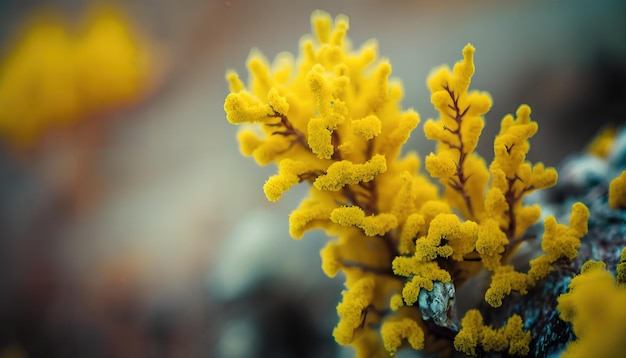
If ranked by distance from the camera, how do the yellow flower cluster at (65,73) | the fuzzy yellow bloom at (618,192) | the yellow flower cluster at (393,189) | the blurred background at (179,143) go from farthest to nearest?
the yellow flower cluster at (65,73)
the blurred background at (179,143)
the fuzzy yellow bloom at (618,192)
the yellow flower cluster at (393,189)

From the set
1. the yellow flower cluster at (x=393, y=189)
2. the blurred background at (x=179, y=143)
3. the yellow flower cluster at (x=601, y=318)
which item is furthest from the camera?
the blurred background at (x=179, y=143)

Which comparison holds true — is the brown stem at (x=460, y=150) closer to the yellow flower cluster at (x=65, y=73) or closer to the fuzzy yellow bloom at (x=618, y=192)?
the fuzzy yellow bloom at (x=618, y=192)

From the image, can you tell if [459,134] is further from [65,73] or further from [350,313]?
[65,73]

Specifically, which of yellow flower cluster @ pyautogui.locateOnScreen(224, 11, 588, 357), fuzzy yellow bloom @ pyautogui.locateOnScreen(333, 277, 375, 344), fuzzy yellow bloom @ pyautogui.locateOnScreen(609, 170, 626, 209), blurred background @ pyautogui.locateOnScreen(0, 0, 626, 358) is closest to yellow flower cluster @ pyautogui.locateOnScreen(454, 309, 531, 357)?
yellow flower cluster @ pyautogui.locateOnScreen(224, 11, 588, 357)

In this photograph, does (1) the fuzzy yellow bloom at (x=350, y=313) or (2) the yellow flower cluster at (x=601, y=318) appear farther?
(1) the fuzzy yellow bloom at (x=350, y=313)

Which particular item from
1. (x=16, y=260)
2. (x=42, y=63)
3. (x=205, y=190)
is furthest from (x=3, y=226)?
(x=205, y=190)

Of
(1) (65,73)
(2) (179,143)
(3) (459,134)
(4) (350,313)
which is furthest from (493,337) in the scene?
(1) (65,73)

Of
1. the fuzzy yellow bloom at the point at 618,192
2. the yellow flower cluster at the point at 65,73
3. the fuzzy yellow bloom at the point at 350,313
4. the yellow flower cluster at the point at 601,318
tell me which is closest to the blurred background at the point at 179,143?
the yellow flower cluster at the point at 65,73
